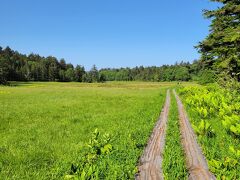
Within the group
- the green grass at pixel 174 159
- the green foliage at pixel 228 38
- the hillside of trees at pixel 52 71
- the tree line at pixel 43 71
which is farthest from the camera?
the hillside of trees at pixel 52 71

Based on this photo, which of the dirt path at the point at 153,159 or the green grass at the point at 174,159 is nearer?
the green grass at the point at 174,159

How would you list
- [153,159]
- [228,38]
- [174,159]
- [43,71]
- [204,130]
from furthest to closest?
[43,71], [228,38], [204,130], [153,159], [174,159]

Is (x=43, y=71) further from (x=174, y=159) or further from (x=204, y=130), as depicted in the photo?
(x=174, y=159)

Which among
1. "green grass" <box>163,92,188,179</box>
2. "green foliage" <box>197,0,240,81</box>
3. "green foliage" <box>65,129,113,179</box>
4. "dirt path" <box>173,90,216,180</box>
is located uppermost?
"green foliage" <box>197,0,240,81</box>

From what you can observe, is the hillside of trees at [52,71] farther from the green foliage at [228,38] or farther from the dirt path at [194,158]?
the dirt path at [194,158]

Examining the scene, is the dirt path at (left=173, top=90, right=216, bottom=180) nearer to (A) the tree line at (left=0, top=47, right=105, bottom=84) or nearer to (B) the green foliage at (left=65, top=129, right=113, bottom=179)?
(B) the green foliage at (left=65, top=129, right=113, bottom=179)

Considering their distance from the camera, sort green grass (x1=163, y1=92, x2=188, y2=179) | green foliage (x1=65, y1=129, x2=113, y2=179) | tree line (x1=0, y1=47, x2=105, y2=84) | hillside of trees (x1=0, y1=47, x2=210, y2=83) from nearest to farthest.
→ green foliage (x1=65, y1=129, x2=113, y2=179) < green grass (x1=163, y1=92, x2=188, y2=179) < tree line (x1=0, y1=47, x2=105, y2=84) < hillside of trees (x1=0, y1=47, x2=210, y2=83)

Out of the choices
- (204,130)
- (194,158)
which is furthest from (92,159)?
(204,130)

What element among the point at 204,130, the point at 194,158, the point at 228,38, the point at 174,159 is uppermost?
the point at 228,38

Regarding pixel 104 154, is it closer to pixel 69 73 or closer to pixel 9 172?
pixel 9 172

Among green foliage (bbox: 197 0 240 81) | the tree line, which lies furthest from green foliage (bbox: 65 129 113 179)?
the tree line

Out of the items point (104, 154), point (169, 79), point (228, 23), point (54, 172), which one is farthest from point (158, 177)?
point (169, 79)

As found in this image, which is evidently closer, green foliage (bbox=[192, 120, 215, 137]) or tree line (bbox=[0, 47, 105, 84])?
green foliage (bbox=[192, 120, 215, 137])

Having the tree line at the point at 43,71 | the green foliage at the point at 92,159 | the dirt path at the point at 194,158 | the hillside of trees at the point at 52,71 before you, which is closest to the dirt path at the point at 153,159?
the dirt path at the point at 194,158
